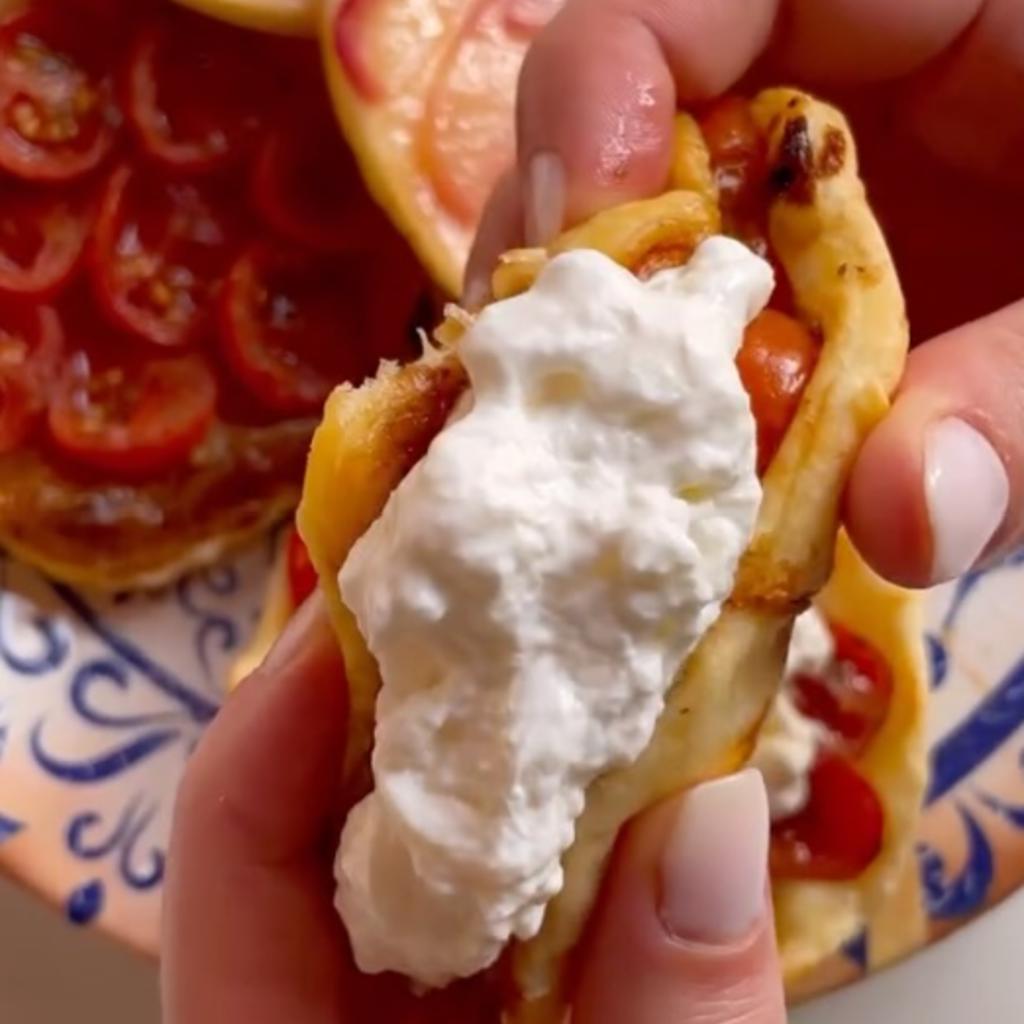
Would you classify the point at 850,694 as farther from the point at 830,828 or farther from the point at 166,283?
the point at 166,283

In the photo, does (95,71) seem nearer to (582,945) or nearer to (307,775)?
(307,775)

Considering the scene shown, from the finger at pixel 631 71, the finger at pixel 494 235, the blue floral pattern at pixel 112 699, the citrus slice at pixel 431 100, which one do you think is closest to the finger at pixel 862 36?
the finger at pixel 631 71

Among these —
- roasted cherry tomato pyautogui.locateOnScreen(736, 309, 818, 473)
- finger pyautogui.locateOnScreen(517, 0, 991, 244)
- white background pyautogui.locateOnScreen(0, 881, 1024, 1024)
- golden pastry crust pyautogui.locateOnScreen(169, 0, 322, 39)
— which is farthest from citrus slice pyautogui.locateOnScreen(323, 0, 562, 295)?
roasted cherry tomato pyautogui.locateOnScreen(736, 309, 818, 473)

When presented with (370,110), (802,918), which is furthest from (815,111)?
(370,110)

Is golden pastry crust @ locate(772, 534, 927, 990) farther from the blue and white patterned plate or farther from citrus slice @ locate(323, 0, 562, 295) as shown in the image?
citrus slice @ locate(323, 0, 562, 295)

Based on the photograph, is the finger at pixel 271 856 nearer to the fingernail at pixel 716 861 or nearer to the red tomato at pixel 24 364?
the fingernail at pixel 716 861
